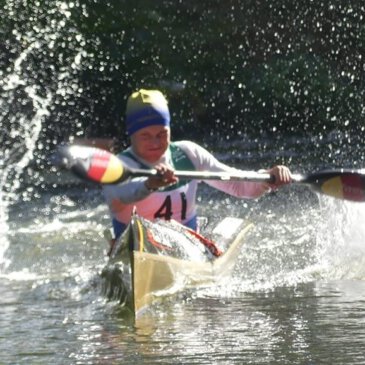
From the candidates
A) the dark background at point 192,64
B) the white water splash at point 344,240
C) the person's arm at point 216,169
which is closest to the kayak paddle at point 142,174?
the person's arm at point 216,169

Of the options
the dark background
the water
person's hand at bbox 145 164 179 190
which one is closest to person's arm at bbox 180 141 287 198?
the water

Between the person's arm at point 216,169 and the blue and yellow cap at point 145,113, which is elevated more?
the blue and yellow cap at point 145,113

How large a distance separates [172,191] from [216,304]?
3.35ft

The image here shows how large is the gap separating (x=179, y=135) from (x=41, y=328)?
12469 mm

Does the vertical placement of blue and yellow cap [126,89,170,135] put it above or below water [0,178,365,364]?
above

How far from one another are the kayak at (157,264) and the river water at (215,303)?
0.27 feet

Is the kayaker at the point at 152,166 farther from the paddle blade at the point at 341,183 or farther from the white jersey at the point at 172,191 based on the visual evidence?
the paddle blade at the point at 341,183

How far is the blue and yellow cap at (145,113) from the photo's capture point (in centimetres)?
845

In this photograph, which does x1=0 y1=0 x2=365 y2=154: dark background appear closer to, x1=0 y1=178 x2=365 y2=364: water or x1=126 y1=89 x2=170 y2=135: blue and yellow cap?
x1=0 y1=178 x2=365 y2=364: water

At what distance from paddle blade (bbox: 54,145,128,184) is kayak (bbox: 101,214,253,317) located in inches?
17.1

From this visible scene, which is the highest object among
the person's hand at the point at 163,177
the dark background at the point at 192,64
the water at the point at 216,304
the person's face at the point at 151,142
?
the dark background at the point at 192,64

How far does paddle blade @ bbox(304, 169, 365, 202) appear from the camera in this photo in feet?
28.7

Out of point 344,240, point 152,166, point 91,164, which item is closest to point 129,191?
point 152,166

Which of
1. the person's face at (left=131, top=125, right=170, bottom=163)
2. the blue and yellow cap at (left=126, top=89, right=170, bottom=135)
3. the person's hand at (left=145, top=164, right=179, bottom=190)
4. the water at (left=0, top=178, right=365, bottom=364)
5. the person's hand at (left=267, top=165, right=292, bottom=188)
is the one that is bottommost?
the water at (left=0, top=178, right=365, bottom=364)
